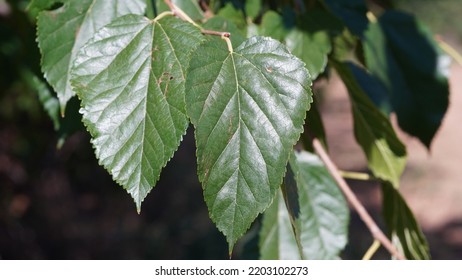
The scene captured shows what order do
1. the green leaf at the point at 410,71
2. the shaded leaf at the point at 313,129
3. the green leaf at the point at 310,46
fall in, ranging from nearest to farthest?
the green leaf at the point at 310,46, the shaded leaf at the point at 313,129, the green leaf at the point at 410,71

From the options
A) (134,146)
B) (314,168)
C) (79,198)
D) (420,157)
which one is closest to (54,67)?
(134,146)

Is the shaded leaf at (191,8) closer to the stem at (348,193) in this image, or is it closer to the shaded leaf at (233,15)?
the shaded leaf at (233,15)

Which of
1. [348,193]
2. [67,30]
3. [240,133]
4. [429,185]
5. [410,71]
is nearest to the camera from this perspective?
[240,133]

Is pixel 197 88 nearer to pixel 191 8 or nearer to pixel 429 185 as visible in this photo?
pixel 191 8

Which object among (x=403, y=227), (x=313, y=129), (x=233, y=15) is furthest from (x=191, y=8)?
(x=403, y=227)

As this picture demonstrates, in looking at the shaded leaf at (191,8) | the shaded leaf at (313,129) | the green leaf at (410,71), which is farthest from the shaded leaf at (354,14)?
the shaded leaf at (191,8)

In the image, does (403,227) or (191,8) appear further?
(403,227)
